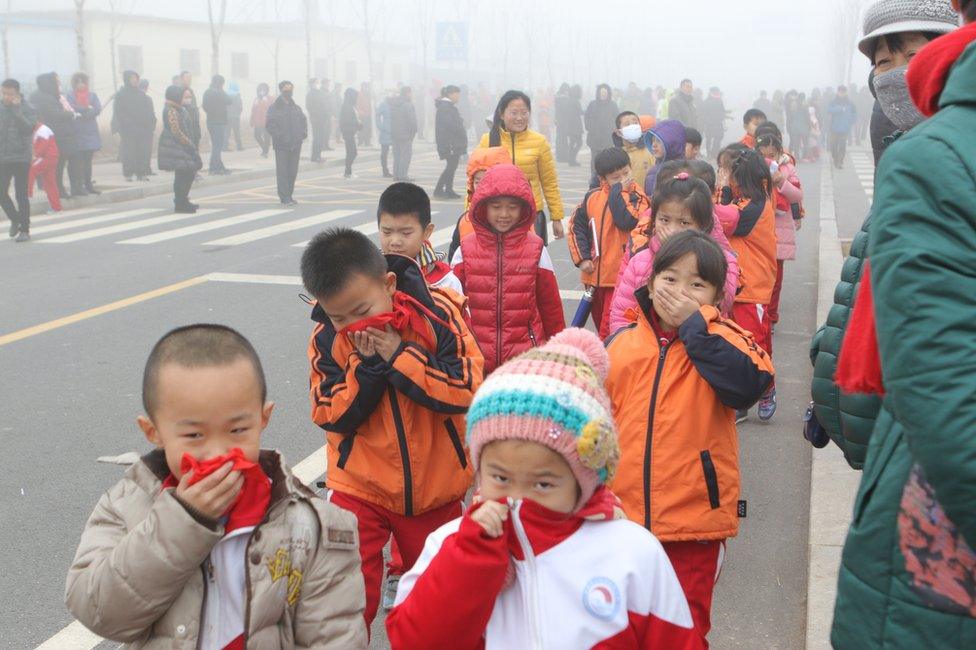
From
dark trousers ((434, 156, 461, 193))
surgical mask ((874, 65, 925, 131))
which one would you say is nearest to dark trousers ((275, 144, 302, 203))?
dark trousers ((434, 156, 461, 193))

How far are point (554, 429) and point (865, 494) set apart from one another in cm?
60

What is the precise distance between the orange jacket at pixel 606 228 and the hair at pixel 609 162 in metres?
0.11

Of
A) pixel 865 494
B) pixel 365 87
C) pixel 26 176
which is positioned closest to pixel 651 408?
pixel 865 494

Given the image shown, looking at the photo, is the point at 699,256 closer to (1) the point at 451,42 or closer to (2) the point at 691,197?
(2) the point at 691,197

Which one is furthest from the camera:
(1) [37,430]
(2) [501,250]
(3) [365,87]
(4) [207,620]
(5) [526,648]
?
(3) [365,87]

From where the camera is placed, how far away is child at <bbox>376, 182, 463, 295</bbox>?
15.7 feet

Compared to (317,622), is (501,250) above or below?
above

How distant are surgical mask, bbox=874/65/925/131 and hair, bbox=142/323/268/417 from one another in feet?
6.25

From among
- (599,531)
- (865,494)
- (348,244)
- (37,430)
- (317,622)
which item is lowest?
(37,430)

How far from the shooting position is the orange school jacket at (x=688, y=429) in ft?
10.6

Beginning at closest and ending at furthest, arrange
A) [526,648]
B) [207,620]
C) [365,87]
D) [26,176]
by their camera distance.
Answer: [526,648], [207,620], [26,176], [365,87]

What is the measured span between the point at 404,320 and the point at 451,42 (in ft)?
119

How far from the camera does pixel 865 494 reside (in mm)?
1764

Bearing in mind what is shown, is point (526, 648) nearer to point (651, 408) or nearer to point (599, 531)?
point (599, 531)
